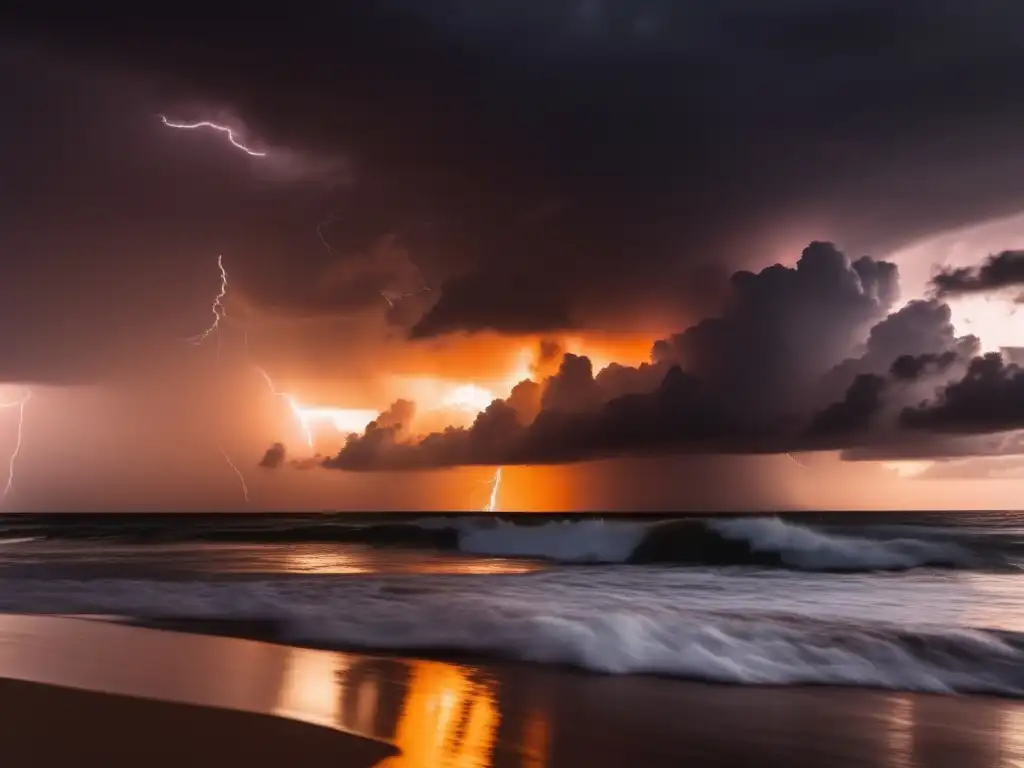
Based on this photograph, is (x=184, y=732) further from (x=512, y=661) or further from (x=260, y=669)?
(x=512, y=661)

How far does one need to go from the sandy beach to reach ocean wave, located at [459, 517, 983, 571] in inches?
595

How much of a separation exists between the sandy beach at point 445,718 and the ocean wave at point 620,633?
571 millimetres

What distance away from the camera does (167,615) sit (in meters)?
12.1

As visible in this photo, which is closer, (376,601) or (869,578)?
(376,601)

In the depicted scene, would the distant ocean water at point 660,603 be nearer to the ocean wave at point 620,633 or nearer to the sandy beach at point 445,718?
the ocean wave at point 620,633

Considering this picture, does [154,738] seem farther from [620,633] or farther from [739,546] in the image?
[739,546]

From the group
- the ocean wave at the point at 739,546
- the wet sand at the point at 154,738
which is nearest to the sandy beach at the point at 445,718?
the wet sand at the point at 154,738

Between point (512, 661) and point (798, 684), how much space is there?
2.70 metres

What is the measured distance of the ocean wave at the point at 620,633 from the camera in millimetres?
8227

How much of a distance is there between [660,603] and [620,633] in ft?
11.9

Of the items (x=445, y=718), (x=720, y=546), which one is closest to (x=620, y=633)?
(x=445, y=718)

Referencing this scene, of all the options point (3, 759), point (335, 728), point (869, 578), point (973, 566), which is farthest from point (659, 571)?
point (3, 759)

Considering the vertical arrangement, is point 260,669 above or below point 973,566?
below

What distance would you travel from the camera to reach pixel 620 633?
30.8ft
